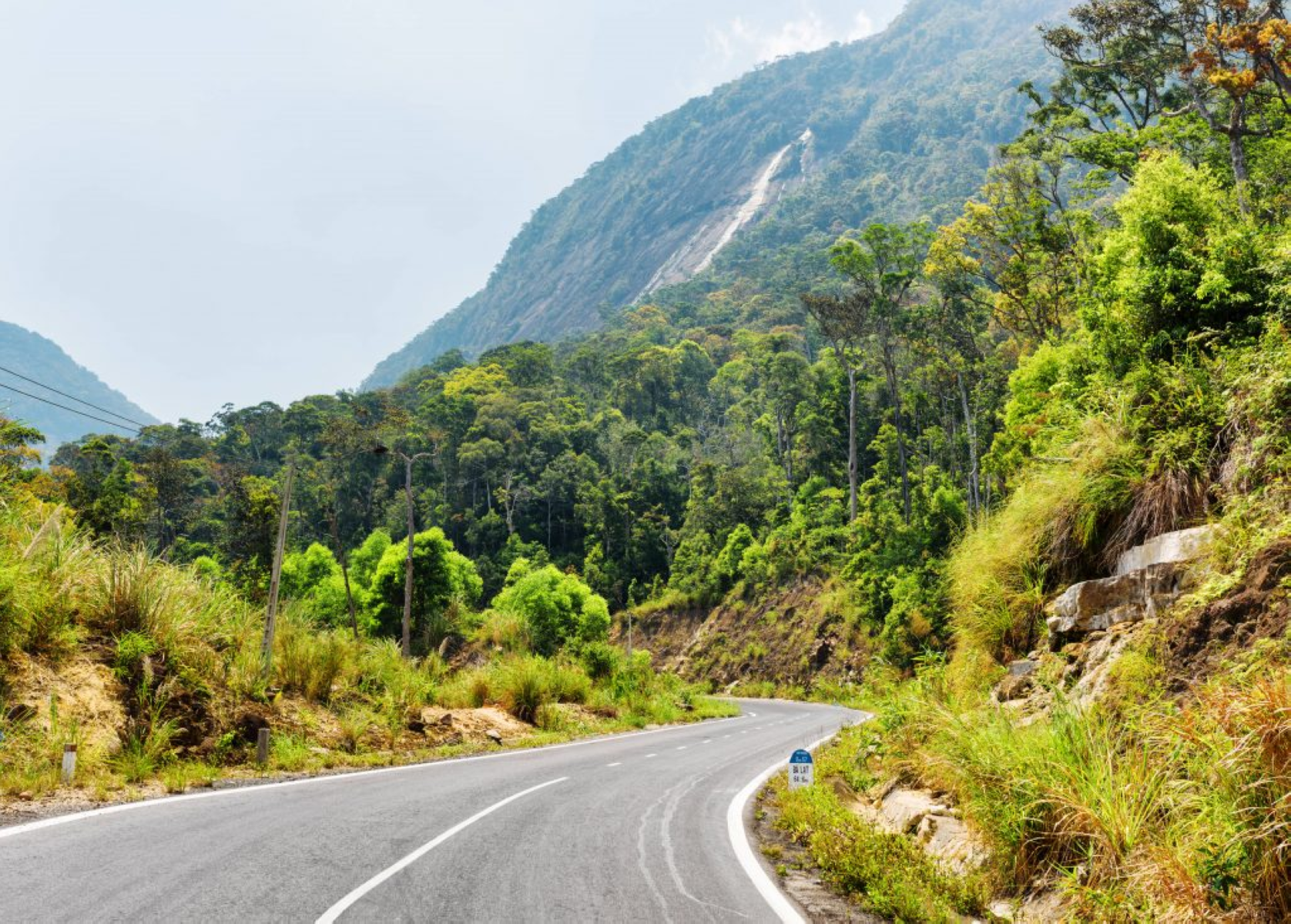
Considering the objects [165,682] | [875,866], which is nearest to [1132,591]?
[875,866]

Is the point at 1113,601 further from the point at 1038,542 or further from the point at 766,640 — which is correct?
the point at 766,640

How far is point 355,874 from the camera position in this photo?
19.6 ft

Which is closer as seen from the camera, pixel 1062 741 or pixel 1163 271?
pixel 1062 741

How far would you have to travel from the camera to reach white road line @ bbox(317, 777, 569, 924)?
199 inches

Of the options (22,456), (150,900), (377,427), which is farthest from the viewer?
(377,427)

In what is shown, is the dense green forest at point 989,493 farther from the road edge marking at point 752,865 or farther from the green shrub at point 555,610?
the road edge marking at point 752,865

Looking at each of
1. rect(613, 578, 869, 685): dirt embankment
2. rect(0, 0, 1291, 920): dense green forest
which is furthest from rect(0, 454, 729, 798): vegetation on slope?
rect(613, 578, 869, 685): dirt embankment

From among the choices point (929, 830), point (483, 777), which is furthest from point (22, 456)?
point (929, 830)

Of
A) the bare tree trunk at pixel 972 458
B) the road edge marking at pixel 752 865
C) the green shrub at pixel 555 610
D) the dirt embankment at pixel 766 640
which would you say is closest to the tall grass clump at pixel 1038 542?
the road edge marking at pixel 752 865

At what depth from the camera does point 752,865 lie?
6895 millimetres

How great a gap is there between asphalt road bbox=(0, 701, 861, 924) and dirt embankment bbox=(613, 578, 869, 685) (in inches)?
1323

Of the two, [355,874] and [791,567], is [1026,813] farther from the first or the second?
[791,567]

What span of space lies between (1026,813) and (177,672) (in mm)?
11741

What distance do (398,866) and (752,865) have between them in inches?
121
